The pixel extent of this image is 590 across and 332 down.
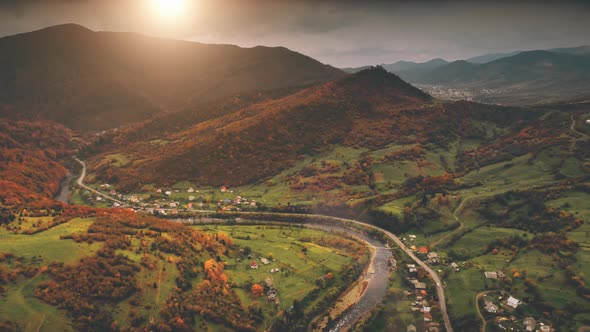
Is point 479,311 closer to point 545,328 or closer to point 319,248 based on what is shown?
point 545,328

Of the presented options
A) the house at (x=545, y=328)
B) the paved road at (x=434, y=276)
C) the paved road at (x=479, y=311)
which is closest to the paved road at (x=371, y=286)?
the paved road at (x=434, y=276)

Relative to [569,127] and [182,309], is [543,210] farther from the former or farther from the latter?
[182,309]

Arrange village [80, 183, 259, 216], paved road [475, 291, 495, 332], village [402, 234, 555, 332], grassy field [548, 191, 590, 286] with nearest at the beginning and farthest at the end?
1. village [402, 234, 555, 332]
2. paved road [475, 291, 495, 332]
3. grassy field [548, 191, 590, 286]
4. village [80, 183, 259, 216]

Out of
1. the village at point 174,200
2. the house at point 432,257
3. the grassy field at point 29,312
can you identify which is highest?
the grassy field at point 29,312

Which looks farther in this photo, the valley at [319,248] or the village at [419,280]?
the village at [419,280]

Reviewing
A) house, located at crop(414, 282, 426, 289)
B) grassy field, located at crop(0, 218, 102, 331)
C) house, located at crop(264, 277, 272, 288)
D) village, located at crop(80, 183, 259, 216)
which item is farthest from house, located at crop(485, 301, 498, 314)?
village, located at crop(80, 183, 259, 216)

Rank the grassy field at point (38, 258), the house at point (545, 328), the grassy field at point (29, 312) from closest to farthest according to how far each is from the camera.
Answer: the grassy field at point (29, 312) → the grassy field at point (38, 258) → the house at point (545, 328)

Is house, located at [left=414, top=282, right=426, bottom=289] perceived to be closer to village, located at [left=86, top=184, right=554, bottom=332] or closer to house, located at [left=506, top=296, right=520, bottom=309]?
village, located at [left=86, top=184, right=554, bottom=332]

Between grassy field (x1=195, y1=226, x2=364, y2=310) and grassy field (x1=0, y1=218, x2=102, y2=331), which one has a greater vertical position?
grassy field (x1=0, y1=218, x2=102, y2=331)

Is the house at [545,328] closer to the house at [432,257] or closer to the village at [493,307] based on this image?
the village at [493,307]
